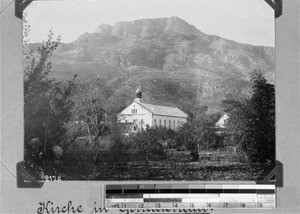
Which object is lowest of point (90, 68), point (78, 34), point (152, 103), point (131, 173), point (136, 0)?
point (131, 173)

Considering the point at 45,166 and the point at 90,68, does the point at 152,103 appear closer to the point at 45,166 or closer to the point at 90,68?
the point at 90,68

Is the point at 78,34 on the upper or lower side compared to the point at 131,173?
upper

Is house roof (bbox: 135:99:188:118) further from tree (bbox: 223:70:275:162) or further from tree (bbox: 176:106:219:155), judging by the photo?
tree (bbox: 223:70:275:162)

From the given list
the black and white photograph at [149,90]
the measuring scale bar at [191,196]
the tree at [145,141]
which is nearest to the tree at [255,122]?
the black and white photograph at [149,90]

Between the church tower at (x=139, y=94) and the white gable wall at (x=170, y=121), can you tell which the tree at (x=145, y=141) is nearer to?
the white gable wall at (x=170, y=121)

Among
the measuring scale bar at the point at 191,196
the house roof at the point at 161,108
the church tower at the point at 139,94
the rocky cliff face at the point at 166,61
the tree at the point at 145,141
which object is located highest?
the rocky cliff face at the point at 166,61

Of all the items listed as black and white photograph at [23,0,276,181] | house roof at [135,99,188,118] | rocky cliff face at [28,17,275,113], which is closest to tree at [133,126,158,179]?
black and white photograph at [23,0,276,181]

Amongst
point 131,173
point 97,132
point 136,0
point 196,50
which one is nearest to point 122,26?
point 136,0

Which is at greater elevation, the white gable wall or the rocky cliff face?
the rocky cliff face
